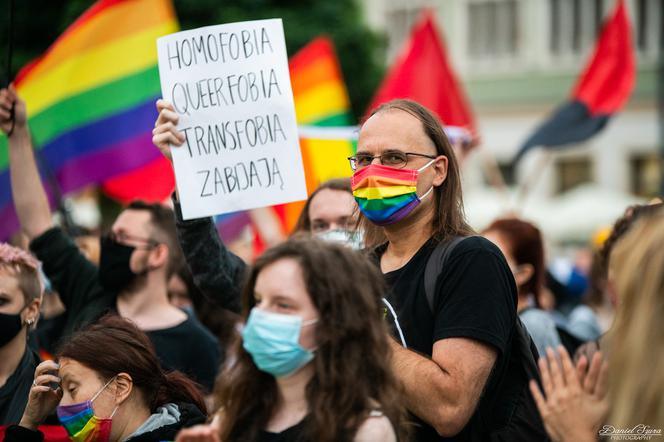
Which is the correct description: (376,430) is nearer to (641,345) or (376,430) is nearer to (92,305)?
(641,345)

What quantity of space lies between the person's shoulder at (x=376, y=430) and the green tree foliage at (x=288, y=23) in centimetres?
1247

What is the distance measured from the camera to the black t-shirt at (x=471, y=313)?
3.21m

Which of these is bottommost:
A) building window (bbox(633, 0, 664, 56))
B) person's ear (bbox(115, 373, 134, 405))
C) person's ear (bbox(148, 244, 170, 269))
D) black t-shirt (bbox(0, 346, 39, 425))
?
building window (bbox(633, 0, 664, 56))

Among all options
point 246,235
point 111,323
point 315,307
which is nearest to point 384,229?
point 315,307

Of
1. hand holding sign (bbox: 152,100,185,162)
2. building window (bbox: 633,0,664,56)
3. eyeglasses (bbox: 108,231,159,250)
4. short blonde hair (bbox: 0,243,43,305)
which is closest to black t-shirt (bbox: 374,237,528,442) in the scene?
hand holding sign (bbox: 152,100,185,162)

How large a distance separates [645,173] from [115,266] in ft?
81.0

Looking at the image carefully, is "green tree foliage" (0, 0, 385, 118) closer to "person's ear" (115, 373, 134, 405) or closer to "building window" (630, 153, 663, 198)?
"building window" (630, 153, 663, 198)

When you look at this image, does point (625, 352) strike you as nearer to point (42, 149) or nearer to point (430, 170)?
point (430, 170)

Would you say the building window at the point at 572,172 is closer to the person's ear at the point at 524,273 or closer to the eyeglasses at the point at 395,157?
the person's ear at the point at 524,273

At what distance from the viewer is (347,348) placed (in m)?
2.93

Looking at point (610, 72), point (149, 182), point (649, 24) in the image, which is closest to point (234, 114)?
point (149, 182)

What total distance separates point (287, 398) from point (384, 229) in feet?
3.05

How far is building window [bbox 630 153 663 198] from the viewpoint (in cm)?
2762

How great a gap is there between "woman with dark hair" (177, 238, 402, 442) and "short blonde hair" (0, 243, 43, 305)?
173 cm
